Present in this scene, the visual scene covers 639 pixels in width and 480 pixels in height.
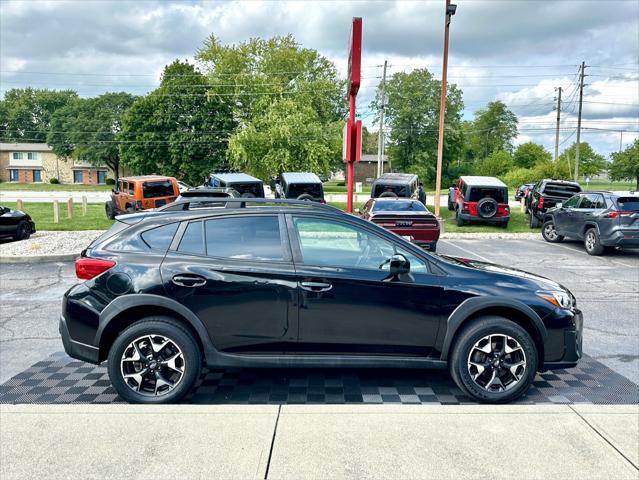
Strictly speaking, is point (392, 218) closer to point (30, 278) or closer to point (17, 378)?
point (30, 278)

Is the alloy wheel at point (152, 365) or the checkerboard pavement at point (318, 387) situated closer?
the alloy wheel at point (152, 365)

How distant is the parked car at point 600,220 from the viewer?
1263 cm

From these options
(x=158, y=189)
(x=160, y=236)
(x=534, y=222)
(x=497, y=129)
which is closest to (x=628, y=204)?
(x=534, y=222)

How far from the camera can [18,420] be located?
367 centimetres

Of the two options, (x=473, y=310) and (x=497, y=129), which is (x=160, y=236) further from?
(x=497, y=129)

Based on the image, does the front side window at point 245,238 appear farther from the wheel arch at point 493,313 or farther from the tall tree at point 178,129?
the tall tree at point 178,129

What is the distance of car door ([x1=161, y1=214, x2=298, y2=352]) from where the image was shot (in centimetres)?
408

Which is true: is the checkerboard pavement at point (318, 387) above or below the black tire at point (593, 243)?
below

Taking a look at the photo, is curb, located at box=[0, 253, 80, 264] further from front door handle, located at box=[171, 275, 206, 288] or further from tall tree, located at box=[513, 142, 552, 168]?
tall tree, located at box=[513, 142, 552, 168]

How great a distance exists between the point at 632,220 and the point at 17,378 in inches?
526

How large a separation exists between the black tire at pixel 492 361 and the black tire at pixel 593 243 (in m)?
10.8

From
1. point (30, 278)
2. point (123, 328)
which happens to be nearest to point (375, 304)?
point (123, 328)

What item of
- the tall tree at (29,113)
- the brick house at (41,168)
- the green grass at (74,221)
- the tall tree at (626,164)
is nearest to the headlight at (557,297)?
the green grass at (74,221)

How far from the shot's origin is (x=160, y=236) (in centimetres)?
429
